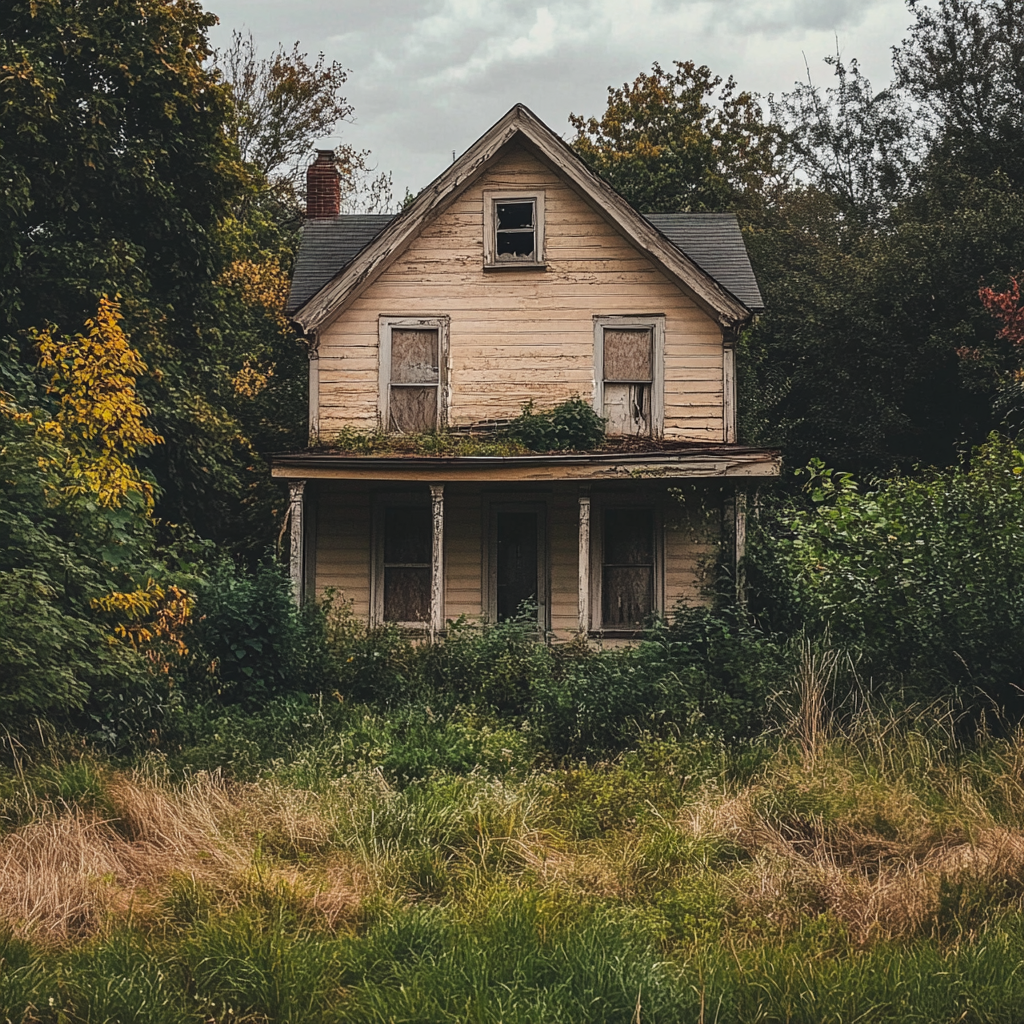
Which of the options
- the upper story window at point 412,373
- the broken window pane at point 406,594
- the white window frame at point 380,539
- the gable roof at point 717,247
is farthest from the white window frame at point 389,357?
the gable roof at point 717,247

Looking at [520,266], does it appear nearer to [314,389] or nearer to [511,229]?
[511,229]

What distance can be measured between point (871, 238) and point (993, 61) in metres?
7.25

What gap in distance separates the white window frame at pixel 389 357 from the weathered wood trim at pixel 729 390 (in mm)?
4068

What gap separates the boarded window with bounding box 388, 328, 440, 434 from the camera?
637 inches

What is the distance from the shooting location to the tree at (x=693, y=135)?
1182 inches

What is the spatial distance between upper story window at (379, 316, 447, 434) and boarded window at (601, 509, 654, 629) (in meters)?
3.13

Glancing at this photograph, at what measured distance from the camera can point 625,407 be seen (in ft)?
52.8

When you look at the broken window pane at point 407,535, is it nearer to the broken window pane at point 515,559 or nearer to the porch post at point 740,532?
the broken window pane at point 515,559

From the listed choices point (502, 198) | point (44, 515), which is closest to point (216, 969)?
point (44, 515)

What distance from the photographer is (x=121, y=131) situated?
1730 centimetres

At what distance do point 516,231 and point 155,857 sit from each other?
11813mm

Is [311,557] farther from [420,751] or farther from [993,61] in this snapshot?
[993,61]

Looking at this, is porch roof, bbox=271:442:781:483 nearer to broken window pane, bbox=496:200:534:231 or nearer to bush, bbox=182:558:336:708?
bush, bbox=182:558:336:708

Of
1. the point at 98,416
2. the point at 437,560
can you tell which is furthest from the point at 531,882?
the point at 437,560
